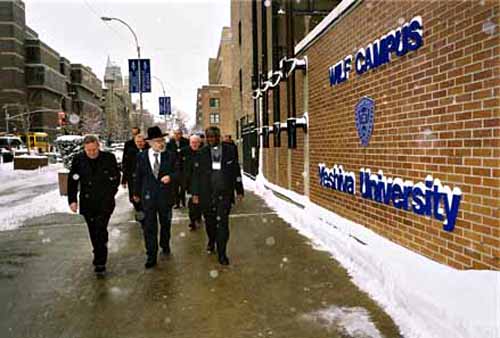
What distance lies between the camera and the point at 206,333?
432cm

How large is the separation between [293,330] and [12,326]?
2574 mm

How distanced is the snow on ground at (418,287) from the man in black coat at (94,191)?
3.14 meters

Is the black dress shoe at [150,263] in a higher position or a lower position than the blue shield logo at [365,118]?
lower

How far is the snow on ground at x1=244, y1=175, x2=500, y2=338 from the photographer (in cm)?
351

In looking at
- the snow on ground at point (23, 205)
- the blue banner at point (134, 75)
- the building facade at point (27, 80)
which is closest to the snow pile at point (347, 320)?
the snow on ground at point (23, 205)

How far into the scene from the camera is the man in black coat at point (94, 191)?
21.1 feet

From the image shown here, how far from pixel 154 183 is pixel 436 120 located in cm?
378

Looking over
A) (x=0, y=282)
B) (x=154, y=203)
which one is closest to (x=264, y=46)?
(x=154, y=203)

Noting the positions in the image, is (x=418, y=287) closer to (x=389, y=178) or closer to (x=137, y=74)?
(x=389, y=178)

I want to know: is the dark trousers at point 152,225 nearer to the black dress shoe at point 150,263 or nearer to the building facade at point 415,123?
the black dress shoe at point 150,263

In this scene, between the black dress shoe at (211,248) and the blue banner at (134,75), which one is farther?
the blue banner at (134,75)

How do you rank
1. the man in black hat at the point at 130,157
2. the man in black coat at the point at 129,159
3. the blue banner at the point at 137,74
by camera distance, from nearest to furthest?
the man in black hat at the point at 130,157 → the man in black coat at the point at 129,159 → the blue banner at the point at 137,74

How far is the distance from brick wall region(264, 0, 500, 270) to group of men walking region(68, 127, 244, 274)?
1.97 metres

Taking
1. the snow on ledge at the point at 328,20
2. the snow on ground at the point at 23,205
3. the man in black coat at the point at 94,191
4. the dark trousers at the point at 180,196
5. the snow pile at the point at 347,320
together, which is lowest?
the snow on ground at the point at 23,205
